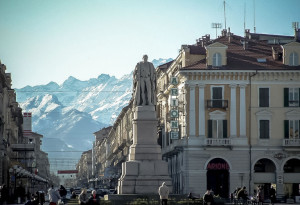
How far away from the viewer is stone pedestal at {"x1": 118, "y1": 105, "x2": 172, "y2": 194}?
1930 inches

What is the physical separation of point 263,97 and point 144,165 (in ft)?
133

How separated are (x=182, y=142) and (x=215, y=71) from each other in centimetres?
891

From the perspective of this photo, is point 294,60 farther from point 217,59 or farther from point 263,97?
point 217,59

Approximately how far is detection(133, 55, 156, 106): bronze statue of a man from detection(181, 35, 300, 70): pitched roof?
3497cm

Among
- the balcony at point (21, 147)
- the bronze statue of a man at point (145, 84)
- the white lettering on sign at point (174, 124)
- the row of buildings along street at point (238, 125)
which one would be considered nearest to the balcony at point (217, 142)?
the row of buildings along street at point (238, 125)

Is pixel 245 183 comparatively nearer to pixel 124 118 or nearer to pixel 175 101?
pixel 175 101

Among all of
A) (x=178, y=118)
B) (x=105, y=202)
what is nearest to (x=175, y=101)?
(x=178, y=118)

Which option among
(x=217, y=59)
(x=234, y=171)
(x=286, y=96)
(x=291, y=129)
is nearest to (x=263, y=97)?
(x=286, y=96)

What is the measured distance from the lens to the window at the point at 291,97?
87062mm

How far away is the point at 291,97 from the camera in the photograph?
8738 centimetres

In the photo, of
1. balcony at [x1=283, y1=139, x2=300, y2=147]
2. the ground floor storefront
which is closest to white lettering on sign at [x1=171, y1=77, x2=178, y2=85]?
the ground floor storefront

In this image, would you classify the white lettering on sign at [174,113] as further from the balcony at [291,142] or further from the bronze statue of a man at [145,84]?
the bronze statue of a man at [145,84]

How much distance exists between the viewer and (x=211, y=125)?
284ft

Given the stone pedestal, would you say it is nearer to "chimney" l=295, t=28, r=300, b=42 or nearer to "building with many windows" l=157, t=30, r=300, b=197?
"building with many windows" l=157, t=30, r=300, b=197
